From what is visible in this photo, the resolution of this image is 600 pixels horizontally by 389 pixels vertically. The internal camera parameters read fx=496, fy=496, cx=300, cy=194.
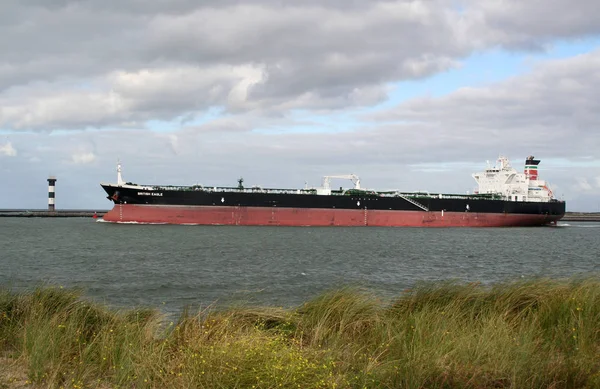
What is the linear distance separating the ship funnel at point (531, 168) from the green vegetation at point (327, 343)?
68261 millimetres

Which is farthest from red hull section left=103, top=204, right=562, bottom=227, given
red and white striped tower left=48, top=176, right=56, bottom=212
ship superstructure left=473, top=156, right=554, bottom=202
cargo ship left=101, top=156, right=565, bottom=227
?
red and white striped tower left=48, top=176, right=56, bottom=212

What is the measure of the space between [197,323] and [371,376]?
117 inches

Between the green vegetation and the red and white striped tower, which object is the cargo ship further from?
the red and white striped tower

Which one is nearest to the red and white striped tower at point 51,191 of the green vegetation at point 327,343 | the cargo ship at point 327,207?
the cargo ship at point 327,207

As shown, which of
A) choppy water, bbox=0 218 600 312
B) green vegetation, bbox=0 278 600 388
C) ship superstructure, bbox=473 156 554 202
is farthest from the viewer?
ship superstructure, bbox=473 156 554 202

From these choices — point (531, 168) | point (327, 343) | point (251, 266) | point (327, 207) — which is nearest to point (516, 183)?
point (531, 168)

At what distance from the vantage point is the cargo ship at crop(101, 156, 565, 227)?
54.4 metres

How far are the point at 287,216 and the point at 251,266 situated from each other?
30793 millimetres

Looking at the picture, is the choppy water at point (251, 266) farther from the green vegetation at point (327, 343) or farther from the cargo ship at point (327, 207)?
the cargo ship at point (327, 207)

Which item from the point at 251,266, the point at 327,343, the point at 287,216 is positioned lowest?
the point at 251,266

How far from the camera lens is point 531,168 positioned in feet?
237

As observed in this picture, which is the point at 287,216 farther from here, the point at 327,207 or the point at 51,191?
the point at 51,191

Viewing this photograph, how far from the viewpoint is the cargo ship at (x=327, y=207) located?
54438 millimetres

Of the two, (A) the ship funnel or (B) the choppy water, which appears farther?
(A) the ship funnel
